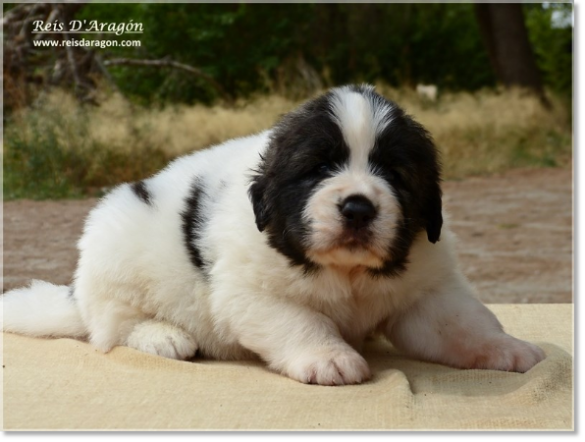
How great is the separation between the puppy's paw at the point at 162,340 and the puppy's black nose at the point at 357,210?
1.32m

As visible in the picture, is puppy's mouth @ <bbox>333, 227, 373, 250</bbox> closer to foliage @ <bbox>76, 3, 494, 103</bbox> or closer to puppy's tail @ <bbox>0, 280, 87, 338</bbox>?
puppy's tail @ <bbox>0, 280, 87, 338</bbox>

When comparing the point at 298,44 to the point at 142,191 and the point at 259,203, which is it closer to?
the point at 142,191

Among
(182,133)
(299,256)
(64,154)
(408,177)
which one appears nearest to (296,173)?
(299,256)

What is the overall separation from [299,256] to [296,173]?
0.39 m

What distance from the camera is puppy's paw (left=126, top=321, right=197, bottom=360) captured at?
432 cm

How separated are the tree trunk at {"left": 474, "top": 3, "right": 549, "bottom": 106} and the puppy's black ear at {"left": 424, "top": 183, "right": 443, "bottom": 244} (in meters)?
8.25

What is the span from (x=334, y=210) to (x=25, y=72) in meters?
4.60

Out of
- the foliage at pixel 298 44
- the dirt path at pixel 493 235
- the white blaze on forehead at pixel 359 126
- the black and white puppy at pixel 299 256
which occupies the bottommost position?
the dirt path at pixel 493 235

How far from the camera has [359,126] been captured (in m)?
3.73

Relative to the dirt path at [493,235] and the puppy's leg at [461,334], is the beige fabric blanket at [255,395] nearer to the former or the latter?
the puppy's leg at [461,334]

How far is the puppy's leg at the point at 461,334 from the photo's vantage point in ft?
13.5

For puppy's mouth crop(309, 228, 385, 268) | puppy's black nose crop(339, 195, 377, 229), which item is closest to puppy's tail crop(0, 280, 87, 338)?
puppy's mouth crop(309, 228, 385, 268)

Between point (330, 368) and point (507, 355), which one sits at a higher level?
point (330, 368)

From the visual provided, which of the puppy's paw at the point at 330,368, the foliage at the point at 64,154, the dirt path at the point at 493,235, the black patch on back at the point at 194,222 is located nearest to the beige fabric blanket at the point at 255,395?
the puppy's paw at the point at 330,368
